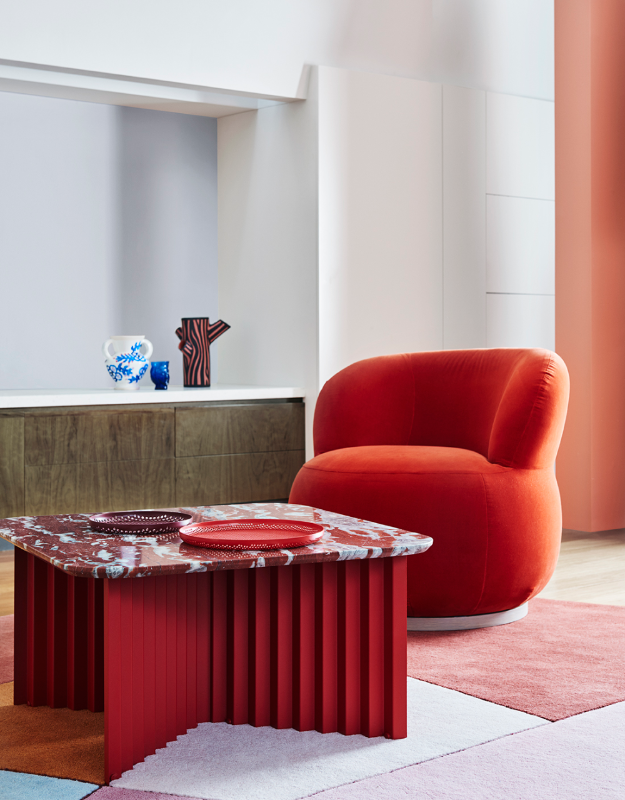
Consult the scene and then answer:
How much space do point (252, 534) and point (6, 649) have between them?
963 millimetres

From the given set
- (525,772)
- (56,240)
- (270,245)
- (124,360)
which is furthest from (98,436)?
(525,772)

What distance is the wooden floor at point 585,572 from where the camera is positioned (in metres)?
3.08

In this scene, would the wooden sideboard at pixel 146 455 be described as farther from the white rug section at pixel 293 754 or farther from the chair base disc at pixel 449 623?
the white rug section at pixel 293 754

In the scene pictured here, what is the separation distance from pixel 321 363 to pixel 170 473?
819mm

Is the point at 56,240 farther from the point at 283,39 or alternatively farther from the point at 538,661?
the point at 538,661

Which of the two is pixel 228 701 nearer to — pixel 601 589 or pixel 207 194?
pixel 601 589

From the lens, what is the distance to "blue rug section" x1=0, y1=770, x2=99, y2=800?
5.13ft

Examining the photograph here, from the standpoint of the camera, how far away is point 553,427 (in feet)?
8.70

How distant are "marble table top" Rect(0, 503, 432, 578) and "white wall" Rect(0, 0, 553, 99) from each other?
2.39m

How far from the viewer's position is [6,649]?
2.44 m

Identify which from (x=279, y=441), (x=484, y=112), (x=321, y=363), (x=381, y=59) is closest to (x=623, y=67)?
(x=484, y=112)

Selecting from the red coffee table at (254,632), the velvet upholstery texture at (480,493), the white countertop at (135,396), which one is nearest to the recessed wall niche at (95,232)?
the white countertop at (135,396)

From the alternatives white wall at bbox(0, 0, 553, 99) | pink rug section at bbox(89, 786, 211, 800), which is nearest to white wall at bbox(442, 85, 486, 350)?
white wall at bbox(0, 0, 553, 99)

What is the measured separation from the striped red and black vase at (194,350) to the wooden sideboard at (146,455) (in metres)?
0.30
